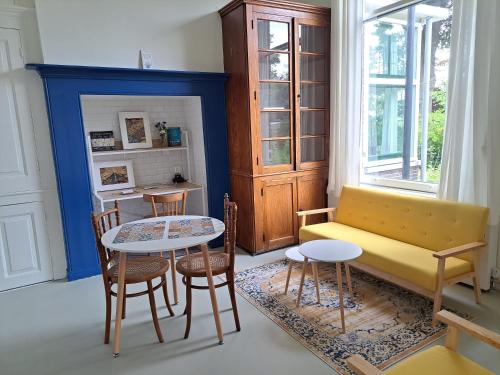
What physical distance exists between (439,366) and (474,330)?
205 millimetres

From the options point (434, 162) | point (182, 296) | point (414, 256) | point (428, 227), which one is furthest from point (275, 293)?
point (434, 162)

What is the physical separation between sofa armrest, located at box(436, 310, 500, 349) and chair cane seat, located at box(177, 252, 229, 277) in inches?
52.9

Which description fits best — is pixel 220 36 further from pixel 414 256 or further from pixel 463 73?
pixel 414 256

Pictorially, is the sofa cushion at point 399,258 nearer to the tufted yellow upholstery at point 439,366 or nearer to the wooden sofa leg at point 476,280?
the wooden sofa leg at point 476,280

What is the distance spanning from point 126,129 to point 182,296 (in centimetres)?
214

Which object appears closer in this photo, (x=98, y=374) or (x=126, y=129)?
(x=98, y=374)

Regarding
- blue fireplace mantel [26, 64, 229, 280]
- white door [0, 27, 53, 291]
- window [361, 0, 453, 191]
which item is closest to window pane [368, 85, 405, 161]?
window [361, 0, 453, 191]

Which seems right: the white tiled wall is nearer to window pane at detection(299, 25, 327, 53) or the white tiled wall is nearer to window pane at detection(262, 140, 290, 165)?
window pane at detection(262, 140, 290, 165)

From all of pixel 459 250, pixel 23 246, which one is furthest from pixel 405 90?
pixel 23 246

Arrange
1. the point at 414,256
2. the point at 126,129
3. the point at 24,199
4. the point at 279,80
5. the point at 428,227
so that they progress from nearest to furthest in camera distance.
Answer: the point at 414,256 → the point at 428,227 → the point at 24,199 → the point at 279,80 → the point at 126,129

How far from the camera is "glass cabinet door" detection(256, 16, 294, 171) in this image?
11.8 ft

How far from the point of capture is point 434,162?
3270 mm

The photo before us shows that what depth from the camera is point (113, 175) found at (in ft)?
13.4

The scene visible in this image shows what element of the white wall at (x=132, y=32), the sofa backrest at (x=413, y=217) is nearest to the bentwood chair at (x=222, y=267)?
the sofa backrest at (x=413, y=217)
